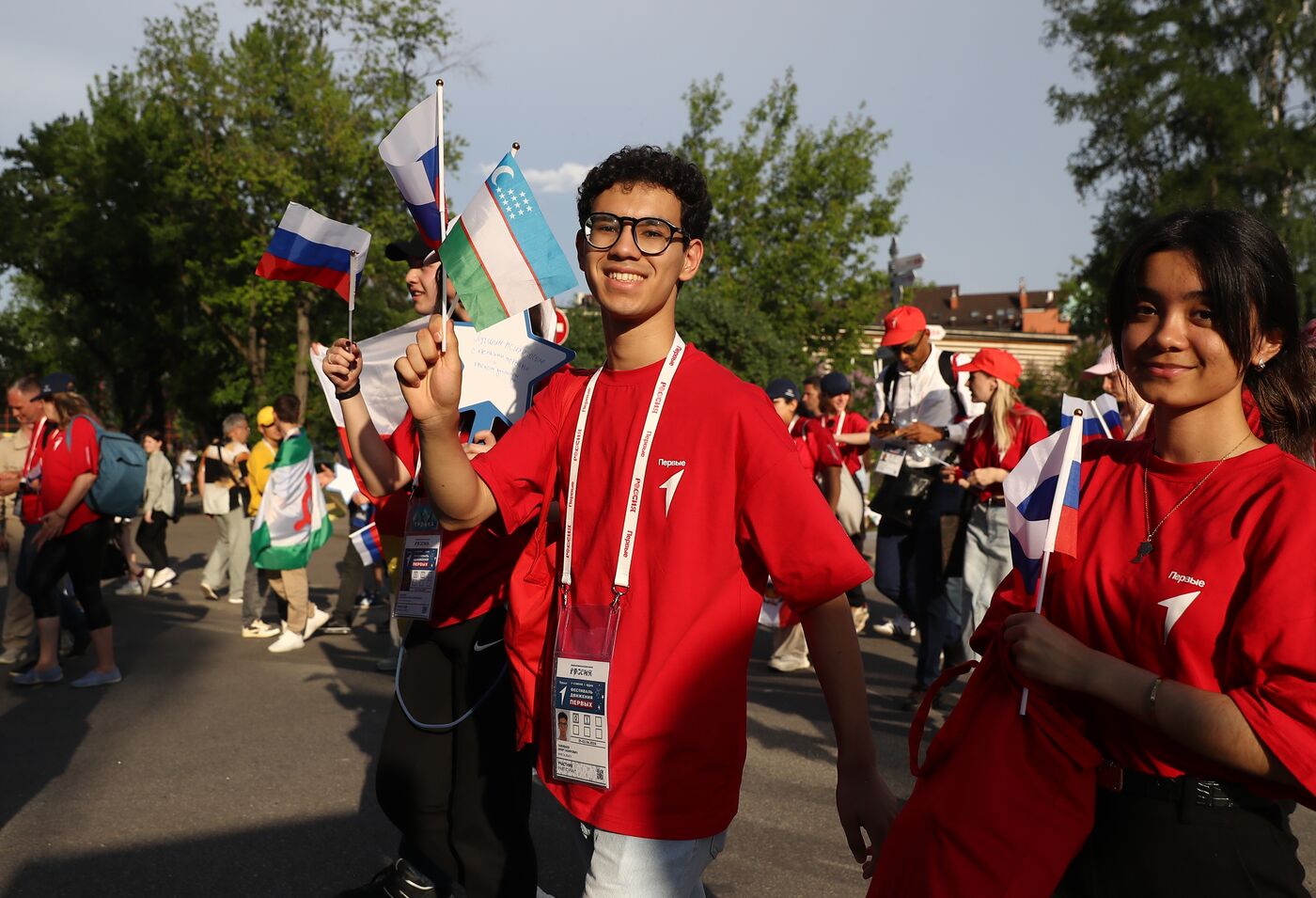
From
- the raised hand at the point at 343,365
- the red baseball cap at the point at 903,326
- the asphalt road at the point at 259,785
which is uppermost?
the red baseball cap at the point at 903,326

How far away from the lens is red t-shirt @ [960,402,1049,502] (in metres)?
6.82

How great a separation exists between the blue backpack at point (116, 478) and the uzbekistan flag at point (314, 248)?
450 centimetres

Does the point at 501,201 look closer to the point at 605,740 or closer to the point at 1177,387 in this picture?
the point at 605,740

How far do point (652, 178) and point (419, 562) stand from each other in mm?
1430

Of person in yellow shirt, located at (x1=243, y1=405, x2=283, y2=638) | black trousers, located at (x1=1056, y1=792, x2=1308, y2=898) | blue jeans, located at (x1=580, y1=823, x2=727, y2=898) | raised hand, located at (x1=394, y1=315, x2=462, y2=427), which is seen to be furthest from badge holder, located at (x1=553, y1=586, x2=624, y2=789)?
person in yellow shirt, located at (x1=243, y1=405, x2=283, y2=638)

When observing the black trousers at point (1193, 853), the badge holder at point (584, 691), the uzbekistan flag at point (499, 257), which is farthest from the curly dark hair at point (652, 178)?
the black trousers at point (1193, 853)

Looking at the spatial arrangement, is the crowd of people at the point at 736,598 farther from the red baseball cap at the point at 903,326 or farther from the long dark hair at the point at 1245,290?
the red baseball cap at the point at 903,326

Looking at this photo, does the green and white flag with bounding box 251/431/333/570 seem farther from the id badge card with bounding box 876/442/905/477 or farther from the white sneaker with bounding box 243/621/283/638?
the id badge card with bounding box 876/442/905/477

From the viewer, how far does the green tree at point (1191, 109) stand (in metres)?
31.1

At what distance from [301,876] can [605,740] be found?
2666 mm

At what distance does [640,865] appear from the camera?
90.3 inches

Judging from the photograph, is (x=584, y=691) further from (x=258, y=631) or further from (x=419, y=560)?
(x=258, y=631)

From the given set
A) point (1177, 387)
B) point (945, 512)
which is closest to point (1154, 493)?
point (1177, 387)

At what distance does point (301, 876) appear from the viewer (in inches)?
175
